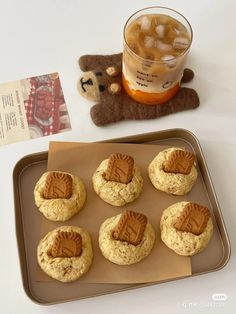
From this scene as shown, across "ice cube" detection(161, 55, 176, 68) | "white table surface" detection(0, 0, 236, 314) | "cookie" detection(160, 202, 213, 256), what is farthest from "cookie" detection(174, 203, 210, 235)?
"ice cube" detection(161, 55, 176, 68)

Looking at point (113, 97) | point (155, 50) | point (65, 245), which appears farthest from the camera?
point (113, 97)

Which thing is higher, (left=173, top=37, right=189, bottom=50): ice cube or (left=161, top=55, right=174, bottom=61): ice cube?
(left=173, top=37, right=189, bottom=50): ice cube

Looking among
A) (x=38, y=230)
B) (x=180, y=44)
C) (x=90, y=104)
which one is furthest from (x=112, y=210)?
(x=180, y=44)

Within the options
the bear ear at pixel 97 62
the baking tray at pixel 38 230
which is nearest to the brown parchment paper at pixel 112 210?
the baking tray at pixel 38 230

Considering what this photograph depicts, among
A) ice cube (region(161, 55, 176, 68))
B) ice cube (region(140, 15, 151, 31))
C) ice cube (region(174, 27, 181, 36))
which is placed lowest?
ice cube (region(161, 55, 176, 68))

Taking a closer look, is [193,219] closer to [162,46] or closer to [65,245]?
[65,245]

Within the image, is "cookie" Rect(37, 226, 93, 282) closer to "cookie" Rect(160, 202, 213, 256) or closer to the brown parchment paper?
the brown parchment paper
